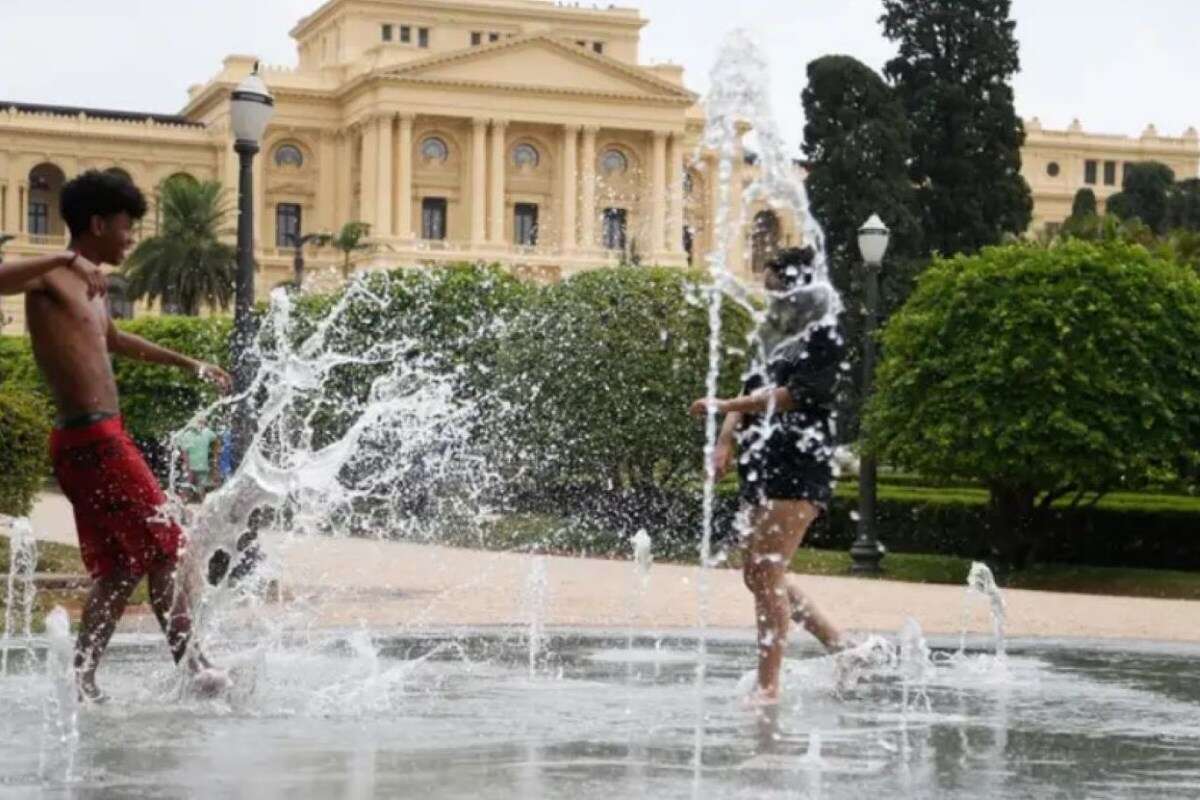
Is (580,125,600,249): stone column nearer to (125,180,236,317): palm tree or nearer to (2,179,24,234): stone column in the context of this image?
(2,179,24,234): stone column

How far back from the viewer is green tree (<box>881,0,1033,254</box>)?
178 ft

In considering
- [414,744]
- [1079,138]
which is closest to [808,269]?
[414,744]

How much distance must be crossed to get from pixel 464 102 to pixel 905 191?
4274 cm

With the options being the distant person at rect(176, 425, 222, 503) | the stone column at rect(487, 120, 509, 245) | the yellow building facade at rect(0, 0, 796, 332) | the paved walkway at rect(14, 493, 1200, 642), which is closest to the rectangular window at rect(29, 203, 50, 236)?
the yellow building facade at rect(0, 0, 796, 332)

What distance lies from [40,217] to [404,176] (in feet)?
45.8

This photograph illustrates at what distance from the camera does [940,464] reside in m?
22.9

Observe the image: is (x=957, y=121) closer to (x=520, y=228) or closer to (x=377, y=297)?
(x=377, y=297)

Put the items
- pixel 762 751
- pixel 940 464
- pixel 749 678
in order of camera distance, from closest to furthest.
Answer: pixel 762 751 < pixel 749 678 < pixel 940 464

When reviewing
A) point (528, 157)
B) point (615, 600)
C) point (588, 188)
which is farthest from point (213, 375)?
point (528, 157)

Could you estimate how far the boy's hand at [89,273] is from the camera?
7664 mm

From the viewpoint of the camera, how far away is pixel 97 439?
763cm

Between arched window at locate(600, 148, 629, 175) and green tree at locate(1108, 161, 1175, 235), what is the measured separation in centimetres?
1961

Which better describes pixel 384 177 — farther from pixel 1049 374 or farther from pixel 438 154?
pixel 1049 374

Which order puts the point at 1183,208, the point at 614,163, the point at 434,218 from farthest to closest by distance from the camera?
1. the point at 614,163
2. the point at 434,218
3. the point at 1183,208
